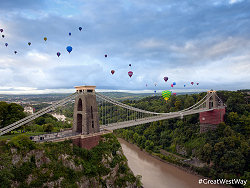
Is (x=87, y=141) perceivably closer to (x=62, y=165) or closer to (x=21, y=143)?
(x=62, y=165)

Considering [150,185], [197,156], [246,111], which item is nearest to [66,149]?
[150,185]

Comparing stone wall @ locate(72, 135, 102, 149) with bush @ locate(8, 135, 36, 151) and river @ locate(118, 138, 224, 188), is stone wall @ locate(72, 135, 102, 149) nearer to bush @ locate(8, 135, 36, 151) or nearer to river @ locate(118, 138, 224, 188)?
bush @ locate(8, 135, 36, 151)

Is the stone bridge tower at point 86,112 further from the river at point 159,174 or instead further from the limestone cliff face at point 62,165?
the river at point 159,174

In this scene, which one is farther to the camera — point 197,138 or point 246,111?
point 246,111

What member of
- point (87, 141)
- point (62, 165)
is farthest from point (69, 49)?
point (62, 165)

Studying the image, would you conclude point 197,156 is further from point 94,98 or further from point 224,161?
point 94,98

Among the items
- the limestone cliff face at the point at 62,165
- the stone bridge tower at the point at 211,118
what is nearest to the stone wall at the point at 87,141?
the limestone cliff face at the point at 62,165

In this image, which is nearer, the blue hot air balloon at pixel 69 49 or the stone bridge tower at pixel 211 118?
the blue hot air balloon at pixel 69 49
